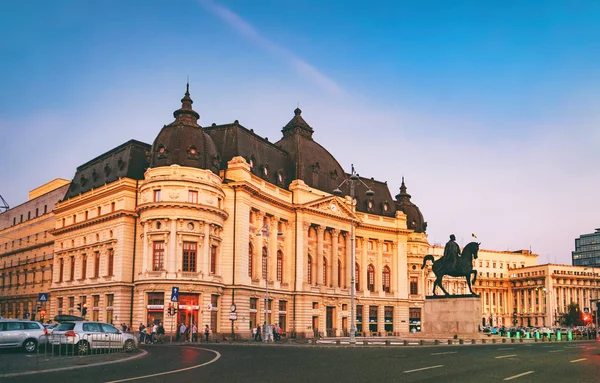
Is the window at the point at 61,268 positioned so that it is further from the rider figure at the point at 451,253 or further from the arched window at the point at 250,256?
the rider figure at the point at 451,253

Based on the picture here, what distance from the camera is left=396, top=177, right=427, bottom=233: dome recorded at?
4272 inches

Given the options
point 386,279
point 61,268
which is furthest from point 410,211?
point 61,268

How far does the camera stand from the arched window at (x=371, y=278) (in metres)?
96.4

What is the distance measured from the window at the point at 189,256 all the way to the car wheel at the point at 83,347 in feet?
103

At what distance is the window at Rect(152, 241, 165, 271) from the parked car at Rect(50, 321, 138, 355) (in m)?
29.3

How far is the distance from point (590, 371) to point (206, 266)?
151 ft

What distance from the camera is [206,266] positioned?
63.7m

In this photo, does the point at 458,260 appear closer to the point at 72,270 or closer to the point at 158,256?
the point at 158,256

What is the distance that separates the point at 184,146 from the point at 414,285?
5456cm

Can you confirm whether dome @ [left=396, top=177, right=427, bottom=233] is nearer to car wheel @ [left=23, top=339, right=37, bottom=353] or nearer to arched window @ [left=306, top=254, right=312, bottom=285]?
arched window @ [left=306, top=254, right=312, bottom=285]

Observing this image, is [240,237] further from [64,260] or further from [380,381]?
[380,381]

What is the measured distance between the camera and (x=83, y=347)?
1219 inches

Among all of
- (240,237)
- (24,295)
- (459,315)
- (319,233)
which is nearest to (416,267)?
(319,233)

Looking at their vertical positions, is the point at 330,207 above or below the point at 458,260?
above
